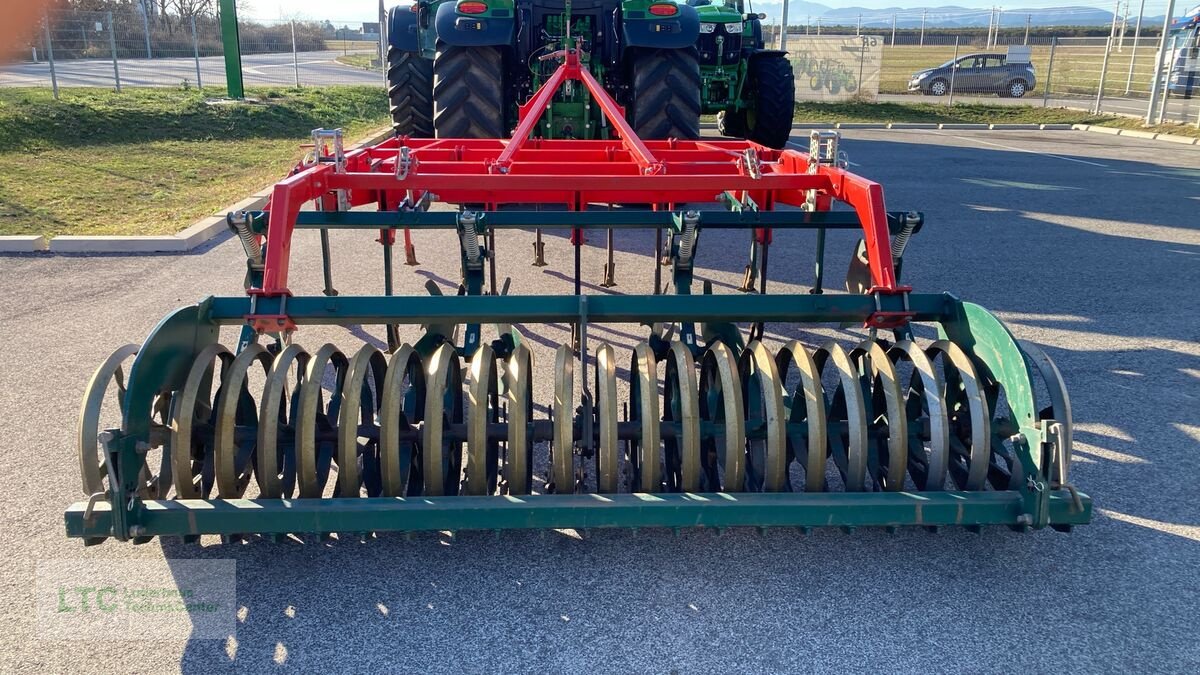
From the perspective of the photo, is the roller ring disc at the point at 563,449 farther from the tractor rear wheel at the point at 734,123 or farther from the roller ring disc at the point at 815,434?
the tractor rear wheel at the point at 734,123

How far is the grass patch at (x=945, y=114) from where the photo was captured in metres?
19.5

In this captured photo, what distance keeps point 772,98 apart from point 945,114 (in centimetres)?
1040

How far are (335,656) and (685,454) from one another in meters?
1.20

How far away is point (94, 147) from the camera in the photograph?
1191cm

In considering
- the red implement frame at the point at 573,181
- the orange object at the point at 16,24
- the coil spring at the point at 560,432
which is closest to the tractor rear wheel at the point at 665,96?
the red implement frame at the point at 573,181

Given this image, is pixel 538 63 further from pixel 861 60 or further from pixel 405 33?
pixel 861 60

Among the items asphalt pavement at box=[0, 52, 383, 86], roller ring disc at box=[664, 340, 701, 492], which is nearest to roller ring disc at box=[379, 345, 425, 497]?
roller ring disc at box=[664, 340, 701, 492]

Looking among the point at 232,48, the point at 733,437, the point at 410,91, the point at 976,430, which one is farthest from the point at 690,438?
the point at 232,48

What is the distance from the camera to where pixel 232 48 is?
16.6 meters

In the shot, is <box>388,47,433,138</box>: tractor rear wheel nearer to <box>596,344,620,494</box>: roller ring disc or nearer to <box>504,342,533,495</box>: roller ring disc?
<box>504,342,533,495</box>: roller ring disc

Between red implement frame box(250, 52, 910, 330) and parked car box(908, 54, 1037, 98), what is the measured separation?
74.2 ft

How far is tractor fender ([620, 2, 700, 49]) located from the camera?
7.29 metres

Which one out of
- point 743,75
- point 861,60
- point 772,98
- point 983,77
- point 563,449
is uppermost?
point 861,60

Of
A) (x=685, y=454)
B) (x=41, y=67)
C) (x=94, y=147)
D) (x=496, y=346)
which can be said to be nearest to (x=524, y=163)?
(x=496, y=346)
